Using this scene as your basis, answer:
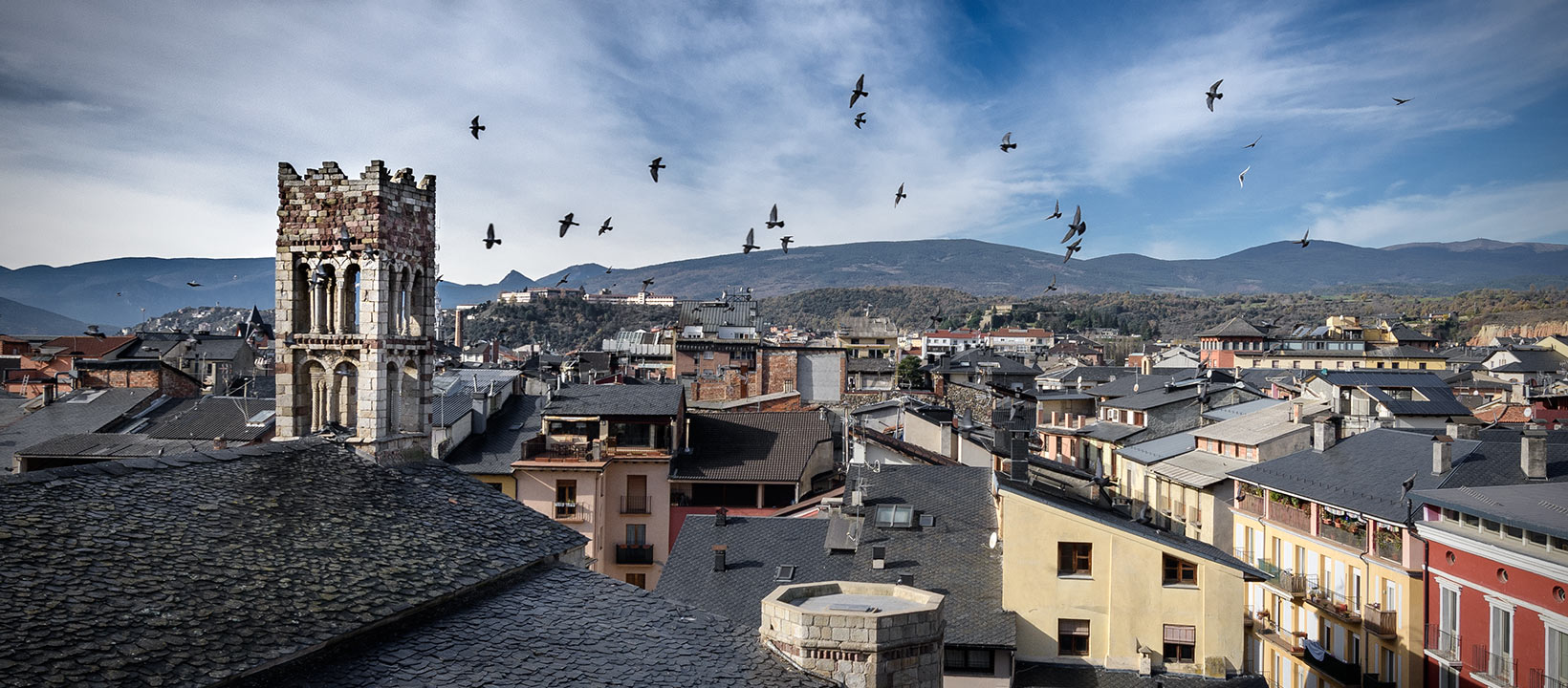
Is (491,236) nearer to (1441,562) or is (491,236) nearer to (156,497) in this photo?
(156,497)

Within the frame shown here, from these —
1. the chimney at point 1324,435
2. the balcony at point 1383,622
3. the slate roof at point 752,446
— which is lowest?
the balcony at point 1383,622

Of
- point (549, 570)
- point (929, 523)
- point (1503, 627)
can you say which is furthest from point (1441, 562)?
point (549, 570)

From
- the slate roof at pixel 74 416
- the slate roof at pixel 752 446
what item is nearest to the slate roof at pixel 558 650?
the slate roof at pixel 752 446

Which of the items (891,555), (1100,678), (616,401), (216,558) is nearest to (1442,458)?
(1100,678)

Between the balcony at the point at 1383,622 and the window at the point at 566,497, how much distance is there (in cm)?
2688

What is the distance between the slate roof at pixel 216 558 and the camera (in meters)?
9.99

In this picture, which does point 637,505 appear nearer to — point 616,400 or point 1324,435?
point 616,400

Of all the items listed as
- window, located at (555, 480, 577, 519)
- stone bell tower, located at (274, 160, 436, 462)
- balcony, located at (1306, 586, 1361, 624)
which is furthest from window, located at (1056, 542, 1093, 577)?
window, located at (555, 480, 577, 519)

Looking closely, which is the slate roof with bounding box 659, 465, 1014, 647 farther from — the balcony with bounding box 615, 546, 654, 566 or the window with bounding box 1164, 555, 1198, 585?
the balcony with bounding box 615, 546, 654, 566

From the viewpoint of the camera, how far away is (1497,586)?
22.1 metres

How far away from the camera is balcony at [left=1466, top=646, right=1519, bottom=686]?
21422mm

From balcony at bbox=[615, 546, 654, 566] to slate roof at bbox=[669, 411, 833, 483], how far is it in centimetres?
323

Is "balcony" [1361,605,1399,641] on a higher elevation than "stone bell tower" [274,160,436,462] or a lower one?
lower

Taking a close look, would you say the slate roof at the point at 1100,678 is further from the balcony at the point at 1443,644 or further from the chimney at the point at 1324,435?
the chimney at the point at 1324,435
